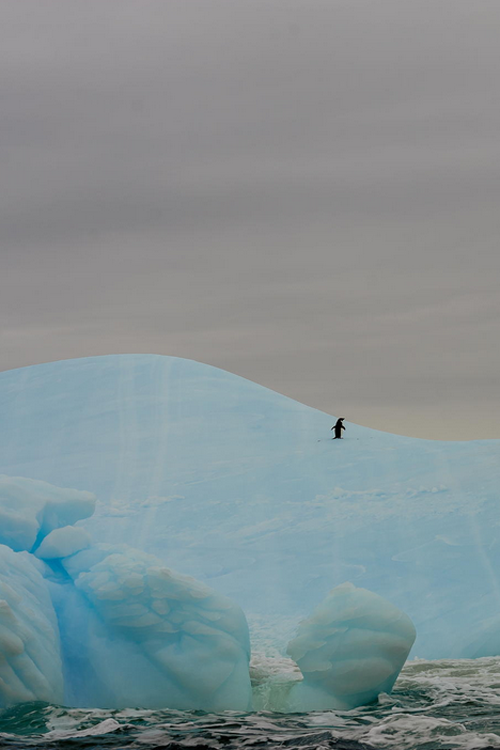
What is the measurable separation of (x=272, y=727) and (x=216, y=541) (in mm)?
6753

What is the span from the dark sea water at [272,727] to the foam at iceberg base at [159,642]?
242 mm

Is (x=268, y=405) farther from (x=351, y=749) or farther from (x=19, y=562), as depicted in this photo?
(x=351, y=749)

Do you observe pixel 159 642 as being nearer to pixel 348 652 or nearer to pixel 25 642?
pixel 25 642

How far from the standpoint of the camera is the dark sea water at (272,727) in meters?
10.9

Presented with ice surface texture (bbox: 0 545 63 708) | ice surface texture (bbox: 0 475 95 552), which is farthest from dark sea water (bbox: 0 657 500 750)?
ice surface texture (bbox: 0 475 95 552)

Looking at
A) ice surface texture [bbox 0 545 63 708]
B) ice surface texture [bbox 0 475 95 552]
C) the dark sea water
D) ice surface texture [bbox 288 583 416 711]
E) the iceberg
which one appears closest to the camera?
the dark sea water

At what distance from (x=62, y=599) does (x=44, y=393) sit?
1172 centimetres

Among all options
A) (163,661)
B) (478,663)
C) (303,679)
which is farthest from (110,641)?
(478,663)

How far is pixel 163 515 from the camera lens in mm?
19141

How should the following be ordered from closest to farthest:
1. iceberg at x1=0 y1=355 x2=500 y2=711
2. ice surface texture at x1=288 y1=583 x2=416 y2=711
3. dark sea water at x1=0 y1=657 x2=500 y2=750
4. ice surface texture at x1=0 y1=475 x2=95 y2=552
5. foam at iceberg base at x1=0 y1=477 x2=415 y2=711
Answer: dark sea water at x1=0 y1=657 x2=500 y2=750 < foam at iceberg base at x1=0 y1=477 x2=415 y2=711 < iceberg at x1=0 y1=355 x2=500 y2=711 < ice surface texture at x1=288 y1=583 x2=416 y2=711 < ice surface texture at x1=0 y1=475 x2=95 y2=552

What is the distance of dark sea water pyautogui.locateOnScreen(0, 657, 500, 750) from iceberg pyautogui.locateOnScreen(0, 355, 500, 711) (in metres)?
0.27

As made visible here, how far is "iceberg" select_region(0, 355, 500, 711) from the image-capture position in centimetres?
1223

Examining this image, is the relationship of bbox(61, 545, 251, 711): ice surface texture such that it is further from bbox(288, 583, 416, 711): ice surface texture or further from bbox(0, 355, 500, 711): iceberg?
bbox(288, 583, 416, 711): ice surface texture

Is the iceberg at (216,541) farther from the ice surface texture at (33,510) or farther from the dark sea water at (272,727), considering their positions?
the dark sea water at (272,727)
